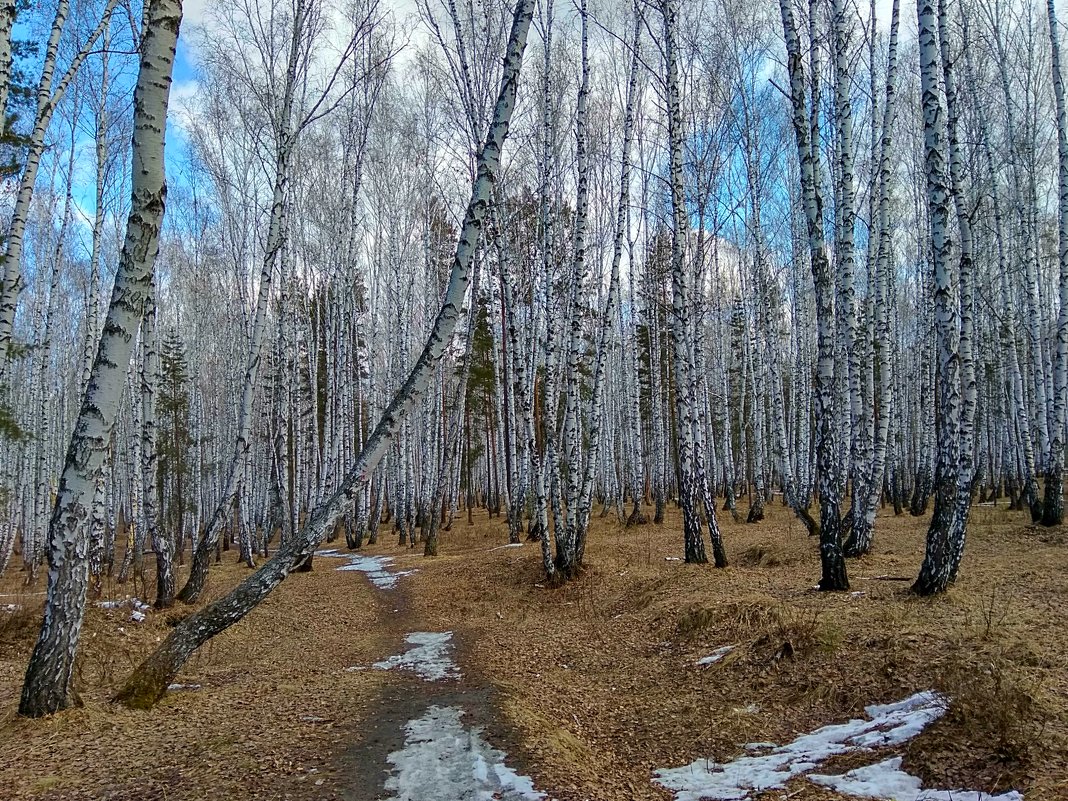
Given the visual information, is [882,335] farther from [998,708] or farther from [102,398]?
[102,398]

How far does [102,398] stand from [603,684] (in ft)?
16.8

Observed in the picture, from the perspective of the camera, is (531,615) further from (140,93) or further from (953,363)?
(140,93)

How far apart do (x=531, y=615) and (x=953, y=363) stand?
263 inches

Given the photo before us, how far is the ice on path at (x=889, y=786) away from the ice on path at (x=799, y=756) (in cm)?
23

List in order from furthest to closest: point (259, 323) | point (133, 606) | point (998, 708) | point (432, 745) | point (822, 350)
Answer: point (259, 323) < point (133, 606) < point (822, 350) < point (432, 745) < point (998, 708)

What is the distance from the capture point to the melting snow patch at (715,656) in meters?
6.46

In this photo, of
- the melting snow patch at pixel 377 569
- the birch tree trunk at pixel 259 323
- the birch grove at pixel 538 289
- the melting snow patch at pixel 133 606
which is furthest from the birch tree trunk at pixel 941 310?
the melting snow patch at pixel 133 606

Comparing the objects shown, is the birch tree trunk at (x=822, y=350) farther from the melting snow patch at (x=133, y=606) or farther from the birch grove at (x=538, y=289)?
the melting snow patch at (x=133, y=606)

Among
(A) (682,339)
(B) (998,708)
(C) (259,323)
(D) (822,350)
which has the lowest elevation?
(B) (998,708)

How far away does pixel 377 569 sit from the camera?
52.1 ft

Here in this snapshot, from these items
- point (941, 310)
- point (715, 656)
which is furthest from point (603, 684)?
point (941, 310)

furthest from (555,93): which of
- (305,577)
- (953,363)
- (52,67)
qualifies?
(305,577)

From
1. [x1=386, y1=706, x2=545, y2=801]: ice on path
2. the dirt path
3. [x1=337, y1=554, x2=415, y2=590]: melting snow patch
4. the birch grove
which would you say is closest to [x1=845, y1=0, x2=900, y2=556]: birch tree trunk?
the birch grove

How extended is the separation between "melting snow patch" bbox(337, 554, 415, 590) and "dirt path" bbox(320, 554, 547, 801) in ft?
21.4
